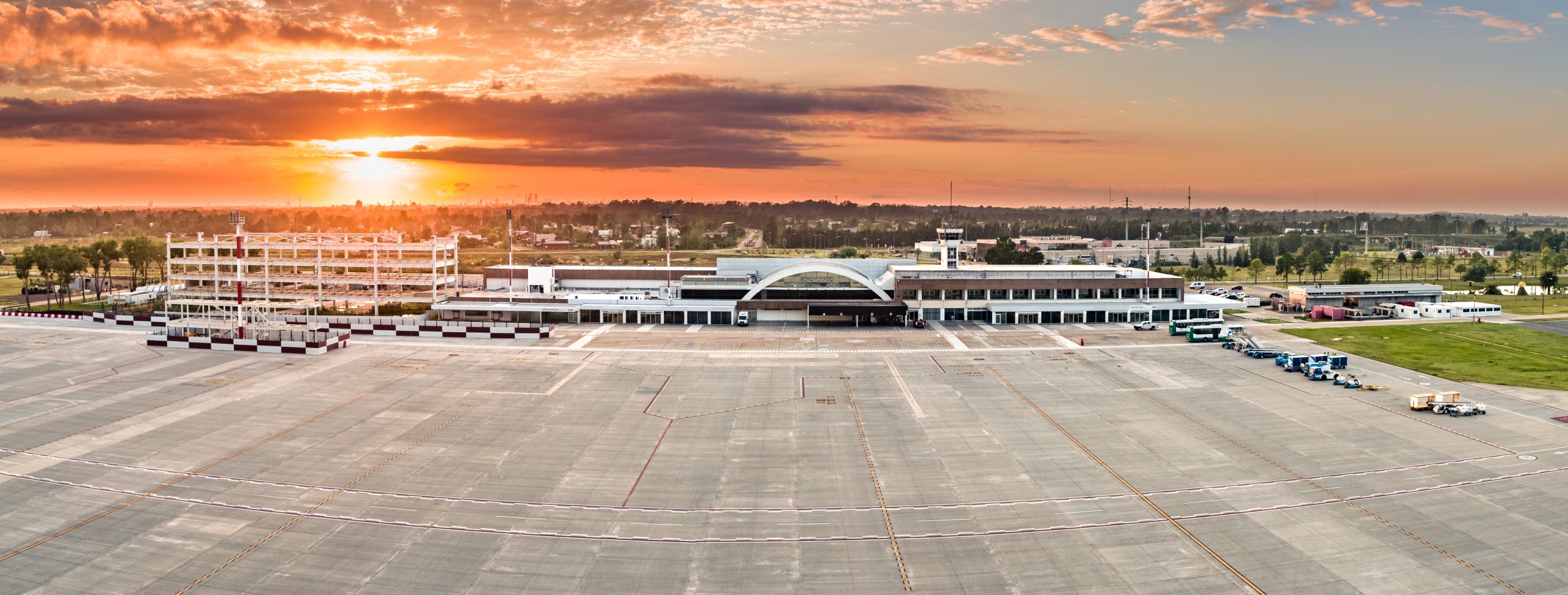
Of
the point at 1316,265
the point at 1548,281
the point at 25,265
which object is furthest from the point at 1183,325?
the point at 25,265

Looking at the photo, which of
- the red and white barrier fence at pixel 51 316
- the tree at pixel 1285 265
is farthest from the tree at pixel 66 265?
the tree at pixel 1285 265

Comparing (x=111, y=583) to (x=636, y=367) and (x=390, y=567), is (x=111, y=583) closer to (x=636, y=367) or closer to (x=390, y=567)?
(x=390, y=567)

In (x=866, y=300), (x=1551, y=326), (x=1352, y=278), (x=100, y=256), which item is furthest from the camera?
(x=1352, y=278)

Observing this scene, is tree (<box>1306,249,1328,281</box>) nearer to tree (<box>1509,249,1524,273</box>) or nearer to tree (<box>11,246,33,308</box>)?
tree (<box>1509,249,1524,273</box>)

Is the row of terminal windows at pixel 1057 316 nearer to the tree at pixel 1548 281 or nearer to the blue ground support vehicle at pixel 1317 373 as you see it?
the blue ground support vehicle at pixel 1317 373

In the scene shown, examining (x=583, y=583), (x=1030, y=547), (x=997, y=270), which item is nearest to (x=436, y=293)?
(x=997, y=270)

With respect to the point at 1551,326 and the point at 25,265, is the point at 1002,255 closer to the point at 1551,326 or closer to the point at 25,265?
the point at 1551,326

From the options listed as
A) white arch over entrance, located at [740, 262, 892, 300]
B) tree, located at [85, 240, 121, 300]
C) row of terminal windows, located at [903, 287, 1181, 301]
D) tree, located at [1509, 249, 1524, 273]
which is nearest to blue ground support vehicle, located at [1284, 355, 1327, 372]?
row of terminal windows, located at [903, 287, 1181, 301]
